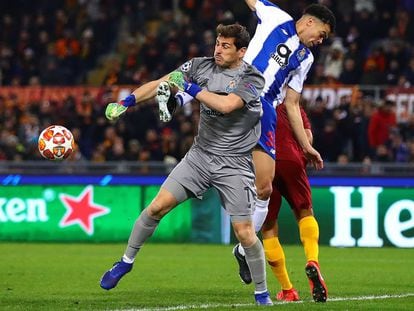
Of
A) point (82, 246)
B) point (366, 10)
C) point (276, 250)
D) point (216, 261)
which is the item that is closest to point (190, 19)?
point (366, 10)

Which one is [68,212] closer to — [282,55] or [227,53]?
[282,55]

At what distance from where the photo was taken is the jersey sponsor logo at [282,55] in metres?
10.0

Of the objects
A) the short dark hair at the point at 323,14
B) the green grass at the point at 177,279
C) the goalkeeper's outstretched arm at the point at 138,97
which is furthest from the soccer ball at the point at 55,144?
the short dark hair at the point at 323,14

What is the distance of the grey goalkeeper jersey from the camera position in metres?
9.24

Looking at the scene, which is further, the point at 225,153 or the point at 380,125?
the point at 380,125

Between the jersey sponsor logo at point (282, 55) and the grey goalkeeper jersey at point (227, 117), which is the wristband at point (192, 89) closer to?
the grey goalkeeper jersey at point (227, 117)

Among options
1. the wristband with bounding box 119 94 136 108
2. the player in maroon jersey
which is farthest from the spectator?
the wristband with bounding box 119 94 136 108

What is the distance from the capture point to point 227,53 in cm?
927

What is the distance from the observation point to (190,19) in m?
26.5

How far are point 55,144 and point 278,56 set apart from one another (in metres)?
2.24

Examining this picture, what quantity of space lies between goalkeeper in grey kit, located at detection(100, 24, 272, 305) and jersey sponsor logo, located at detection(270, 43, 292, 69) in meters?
0.61

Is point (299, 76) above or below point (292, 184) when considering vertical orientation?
above

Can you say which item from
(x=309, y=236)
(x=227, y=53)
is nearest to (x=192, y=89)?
(x=227, y=53)

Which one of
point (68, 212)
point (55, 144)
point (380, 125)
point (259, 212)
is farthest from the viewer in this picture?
point (380, 125)
